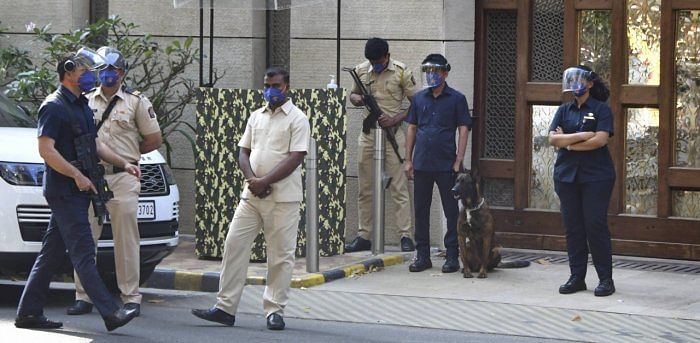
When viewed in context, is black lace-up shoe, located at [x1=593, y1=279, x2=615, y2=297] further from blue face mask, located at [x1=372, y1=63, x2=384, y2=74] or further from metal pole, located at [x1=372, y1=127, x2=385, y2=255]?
blue face mask, located at [x1=372, y1=63, x2=384, y2=74]

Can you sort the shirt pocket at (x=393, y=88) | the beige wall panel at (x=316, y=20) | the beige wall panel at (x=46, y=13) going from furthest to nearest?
the beige wall panel at (x=46, y=13)
the beige wall panel at (x=316, y=20)
the shirt pocket at (x=393, y=88)

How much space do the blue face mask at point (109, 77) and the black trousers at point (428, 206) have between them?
10.9 ft

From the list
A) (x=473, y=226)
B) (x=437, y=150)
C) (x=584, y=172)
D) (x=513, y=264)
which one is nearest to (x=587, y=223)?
(x=584, y=172)

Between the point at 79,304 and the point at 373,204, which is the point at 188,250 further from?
the point at 79,304

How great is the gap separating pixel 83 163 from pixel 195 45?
17.6 feet

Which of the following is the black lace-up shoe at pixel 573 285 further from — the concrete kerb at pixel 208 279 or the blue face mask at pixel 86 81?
the blue face mask at pixel 86 81

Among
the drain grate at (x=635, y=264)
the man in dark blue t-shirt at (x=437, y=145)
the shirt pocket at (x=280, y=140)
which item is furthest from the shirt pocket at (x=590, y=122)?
the shirt pocket at (x=280, y=140)

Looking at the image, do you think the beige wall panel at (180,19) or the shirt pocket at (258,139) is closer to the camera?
the shirt pocket at (258,139)

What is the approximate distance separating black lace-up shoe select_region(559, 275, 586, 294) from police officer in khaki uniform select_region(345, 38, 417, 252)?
2.59 meters

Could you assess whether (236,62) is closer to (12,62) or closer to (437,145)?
(12,62)

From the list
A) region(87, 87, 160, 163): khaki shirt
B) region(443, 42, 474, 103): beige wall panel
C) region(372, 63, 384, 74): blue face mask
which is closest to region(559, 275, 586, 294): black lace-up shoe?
region(443, 42, 474, 103): beige wall panel

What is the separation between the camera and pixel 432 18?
1346cm

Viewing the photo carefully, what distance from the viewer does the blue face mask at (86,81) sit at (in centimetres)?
945

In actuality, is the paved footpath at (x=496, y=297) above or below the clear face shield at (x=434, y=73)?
below
